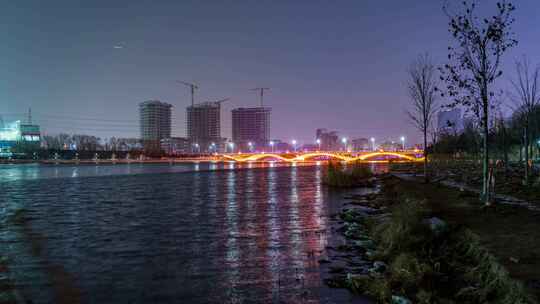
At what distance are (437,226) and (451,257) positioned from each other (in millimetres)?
1896

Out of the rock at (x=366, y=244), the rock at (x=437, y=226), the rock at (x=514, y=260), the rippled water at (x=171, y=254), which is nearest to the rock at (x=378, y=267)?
the rippled water at (x=171, y=254)

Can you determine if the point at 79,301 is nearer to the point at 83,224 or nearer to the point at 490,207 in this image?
the point at 83,224

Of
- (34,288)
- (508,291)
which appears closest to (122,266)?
(34,288)

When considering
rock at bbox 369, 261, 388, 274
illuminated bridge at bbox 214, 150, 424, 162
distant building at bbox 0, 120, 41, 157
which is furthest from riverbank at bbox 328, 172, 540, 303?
distant building at bbox 0, 120, 41, 157

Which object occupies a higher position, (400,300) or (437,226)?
(437,226)

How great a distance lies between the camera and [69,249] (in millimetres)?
14016

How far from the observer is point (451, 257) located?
10.9m

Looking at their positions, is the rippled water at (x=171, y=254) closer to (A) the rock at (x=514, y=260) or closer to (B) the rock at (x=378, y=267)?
(B) the rock at (x=378, y=267)

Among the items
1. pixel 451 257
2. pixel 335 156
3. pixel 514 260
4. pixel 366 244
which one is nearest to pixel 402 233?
pixel 451 257

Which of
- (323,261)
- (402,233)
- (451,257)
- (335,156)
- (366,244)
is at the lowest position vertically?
(323,261)

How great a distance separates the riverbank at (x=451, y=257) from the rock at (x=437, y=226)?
3 cm

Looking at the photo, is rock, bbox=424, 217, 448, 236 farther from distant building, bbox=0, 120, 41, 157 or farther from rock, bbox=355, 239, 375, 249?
distant building, bbox=0, 120, 41, 157

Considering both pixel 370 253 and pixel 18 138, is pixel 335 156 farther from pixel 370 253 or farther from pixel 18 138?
pixel 18 138

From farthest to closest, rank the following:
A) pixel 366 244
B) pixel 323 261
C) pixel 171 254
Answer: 1. pixel 366 244
2. pixel 171 254
3. pixel 323 261
